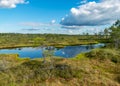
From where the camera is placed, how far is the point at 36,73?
2472cm

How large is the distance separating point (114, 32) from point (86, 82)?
72.0 m

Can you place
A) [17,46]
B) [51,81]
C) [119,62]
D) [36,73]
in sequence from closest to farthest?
1. [51,81]
2. [36,73]
3. [119,62]
4. [17,46]

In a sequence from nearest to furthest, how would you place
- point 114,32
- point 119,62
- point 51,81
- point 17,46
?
point 51,81
point 119,62
point 114,32
point 17,46

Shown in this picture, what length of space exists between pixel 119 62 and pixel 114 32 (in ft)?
165

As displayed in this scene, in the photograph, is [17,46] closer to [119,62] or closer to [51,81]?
[119,62]

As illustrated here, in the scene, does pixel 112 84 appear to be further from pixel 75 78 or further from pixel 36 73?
pixel 36 73

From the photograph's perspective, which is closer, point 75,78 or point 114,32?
point 75,78

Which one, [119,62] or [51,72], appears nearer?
[51,72]

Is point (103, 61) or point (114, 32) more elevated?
point (114, 32)

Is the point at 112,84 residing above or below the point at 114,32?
below

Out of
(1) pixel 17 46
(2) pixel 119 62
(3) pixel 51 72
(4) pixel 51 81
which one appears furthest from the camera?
(1) pixel 17 46

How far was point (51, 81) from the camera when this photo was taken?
76.2 ft

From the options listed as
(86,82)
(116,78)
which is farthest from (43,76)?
(116,78)

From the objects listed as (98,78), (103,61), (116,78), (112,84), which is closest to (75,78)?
(98,78)
